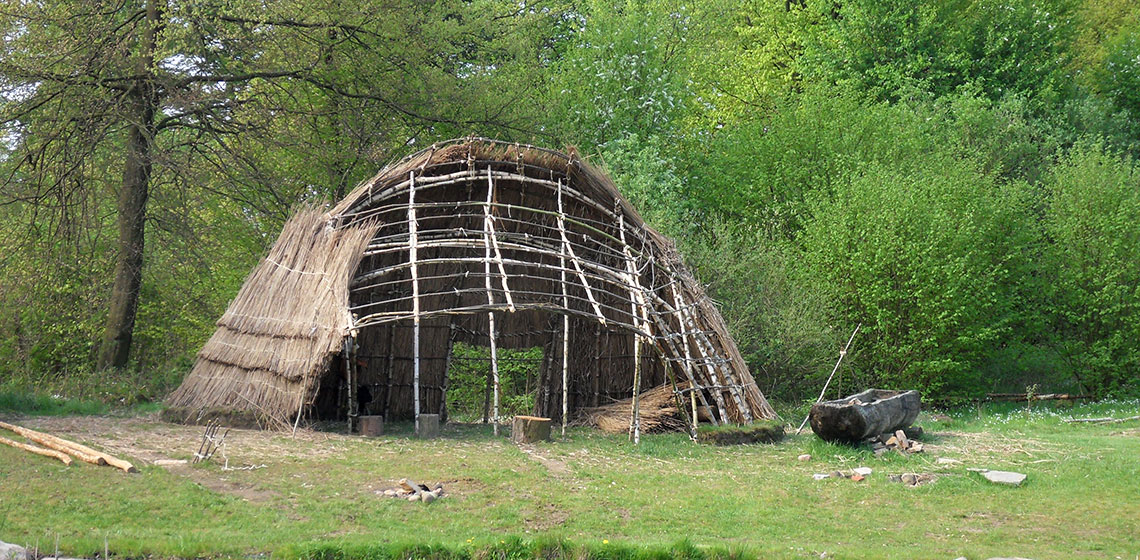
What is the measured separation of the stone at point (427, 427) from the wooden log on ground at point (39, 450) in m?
4.95

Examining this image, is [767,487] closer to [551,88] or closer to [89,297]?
[89,297]

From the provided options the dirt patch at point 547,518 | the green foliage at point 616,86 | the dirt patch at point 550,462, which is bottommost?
the dirt patch at point 547,518

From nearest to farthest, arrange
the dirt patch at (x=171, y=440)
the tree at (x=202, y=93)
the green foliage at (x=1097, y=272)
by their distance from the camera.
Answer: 1. the dirt patch at (x=171, y=440)
2. the tree at (x=202, y=93)
3. the green foliage at (x=1097, y=272)

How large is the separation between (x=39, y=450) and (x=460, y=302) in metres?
Result: 8.30

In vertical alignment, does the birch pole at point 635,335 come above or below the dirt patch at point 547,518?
above

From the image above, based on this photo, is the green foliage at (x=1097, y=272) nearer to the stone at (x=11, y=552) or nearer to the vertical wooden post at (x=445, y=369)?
the vertical wooden post at (x=445, y=369)

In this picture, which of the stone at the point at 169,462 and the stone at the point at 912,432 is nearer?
the stone at the point at 169,462

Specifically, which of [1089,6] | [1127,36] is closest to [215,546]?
[1127,36]

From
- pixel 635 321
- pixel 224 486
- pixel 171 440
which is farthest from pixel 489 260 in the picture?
pixel 224 486

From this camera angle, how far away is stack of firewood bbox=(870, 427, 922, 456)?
13625 millimetres

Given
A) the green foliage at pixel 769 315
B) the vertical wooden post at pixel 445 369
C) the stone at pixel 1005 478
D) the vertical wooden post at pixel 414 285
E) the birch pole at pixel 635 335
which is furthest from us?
the green foliage at pixel 769 315

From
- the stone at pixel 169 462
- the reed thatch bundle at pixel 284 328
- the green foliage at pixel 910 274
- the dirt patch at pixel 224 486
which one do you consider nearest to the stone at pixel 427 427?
the reed thatch bundle at pixel 284 328

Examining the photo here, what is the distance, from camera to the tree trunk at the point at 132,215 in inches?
757

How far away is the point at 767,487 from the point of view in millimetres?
11125
